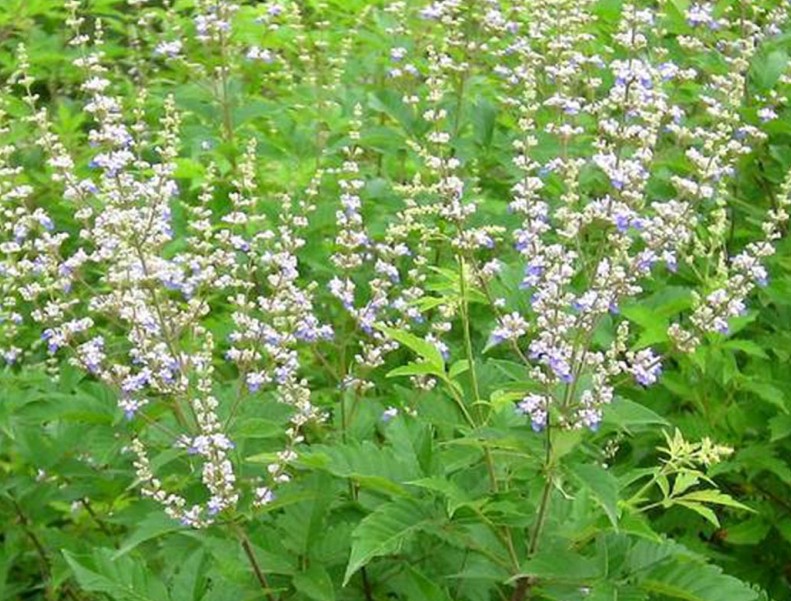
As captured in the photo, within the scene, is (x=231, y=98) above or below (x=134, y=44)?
above

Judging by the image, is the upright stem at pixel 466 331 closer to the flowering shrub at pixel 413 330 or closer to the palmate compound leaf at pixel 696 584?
the flowering shrub at pixel 413 330

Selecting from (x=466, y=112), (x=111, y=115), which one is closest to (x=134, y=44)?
(x=466, y=112)

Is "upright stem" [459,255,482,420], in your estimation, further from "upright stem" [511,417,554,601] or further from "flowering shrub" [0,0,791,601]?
"upright stem" [511,417,554,601]

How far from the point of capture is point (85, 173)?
19.1 feet

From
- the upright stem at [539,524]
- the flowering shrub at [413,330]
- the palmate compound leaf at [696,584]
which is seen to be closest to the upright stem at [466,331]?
the flowering shrub at [413,330]

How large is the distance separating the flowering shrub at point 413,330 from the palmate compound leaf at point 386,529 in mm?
13

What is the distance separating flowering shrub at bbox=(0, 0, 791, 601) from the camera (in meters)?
3.43

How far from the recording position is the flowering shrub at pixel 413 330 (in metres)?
3.43

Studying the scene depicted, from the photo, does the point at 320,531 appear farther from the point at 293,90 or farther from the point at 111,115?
the point at 293,90

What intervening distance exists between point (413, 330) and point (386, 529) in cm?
174

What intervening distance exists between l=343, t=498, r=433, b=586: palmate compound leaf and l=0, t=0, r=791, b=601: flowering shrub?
1cm

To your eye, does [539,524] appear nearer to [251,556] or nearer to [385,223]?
[251,556]

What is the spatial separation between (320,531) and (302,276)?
1.61 meters

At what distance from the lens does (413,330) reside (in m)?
4.98
